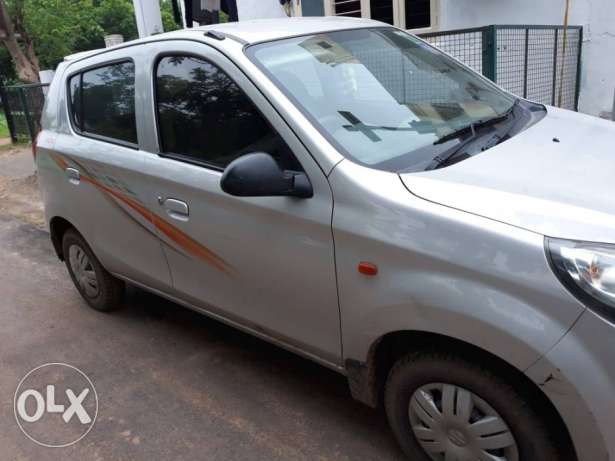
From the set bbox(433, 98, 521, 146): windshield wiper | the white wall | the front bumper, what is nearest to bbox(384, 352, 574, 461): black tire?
the front bumper

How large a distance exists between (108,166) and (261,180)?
147 centimetres

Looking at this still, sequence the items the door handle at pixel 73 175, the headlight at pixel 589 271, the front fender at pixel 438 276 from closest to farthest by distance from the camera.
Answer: the headlight at pixel 589 271 → the front fender at pixel 438 276 → the door handle at pixel 73 175

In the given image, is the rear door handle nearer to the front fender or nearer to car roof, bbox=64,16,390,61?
car roof, bbox=64,16,390,61

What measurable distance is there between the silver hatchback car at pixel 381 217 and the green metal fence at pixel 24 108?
9.32 metres

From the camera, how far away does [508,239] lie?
73.6 inches

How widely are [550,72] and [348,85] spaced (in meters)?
5.01

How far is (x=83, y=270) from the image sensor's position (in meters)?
4.20

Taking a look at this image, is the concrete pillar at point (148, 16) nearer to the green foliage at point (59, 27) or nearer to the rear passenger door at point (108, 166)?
the rear passenger door at point (108, 166)

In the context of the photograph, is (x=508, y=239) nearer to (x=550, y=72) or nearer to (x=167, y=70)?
(x=167, y=70)

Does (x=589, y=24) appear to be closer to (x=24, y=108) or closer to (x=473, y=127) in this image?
(x=473, y=127)

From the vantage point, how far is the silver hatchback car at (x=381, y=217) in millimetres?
1853

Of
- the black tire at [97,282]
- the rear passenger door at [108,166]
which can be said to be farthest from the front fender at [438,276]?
the black tire at [97,282]

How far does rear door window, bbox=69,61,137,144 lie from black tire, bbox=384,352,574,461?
1992mm

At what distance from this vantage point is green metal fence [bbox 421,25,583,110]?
18.7 ft
